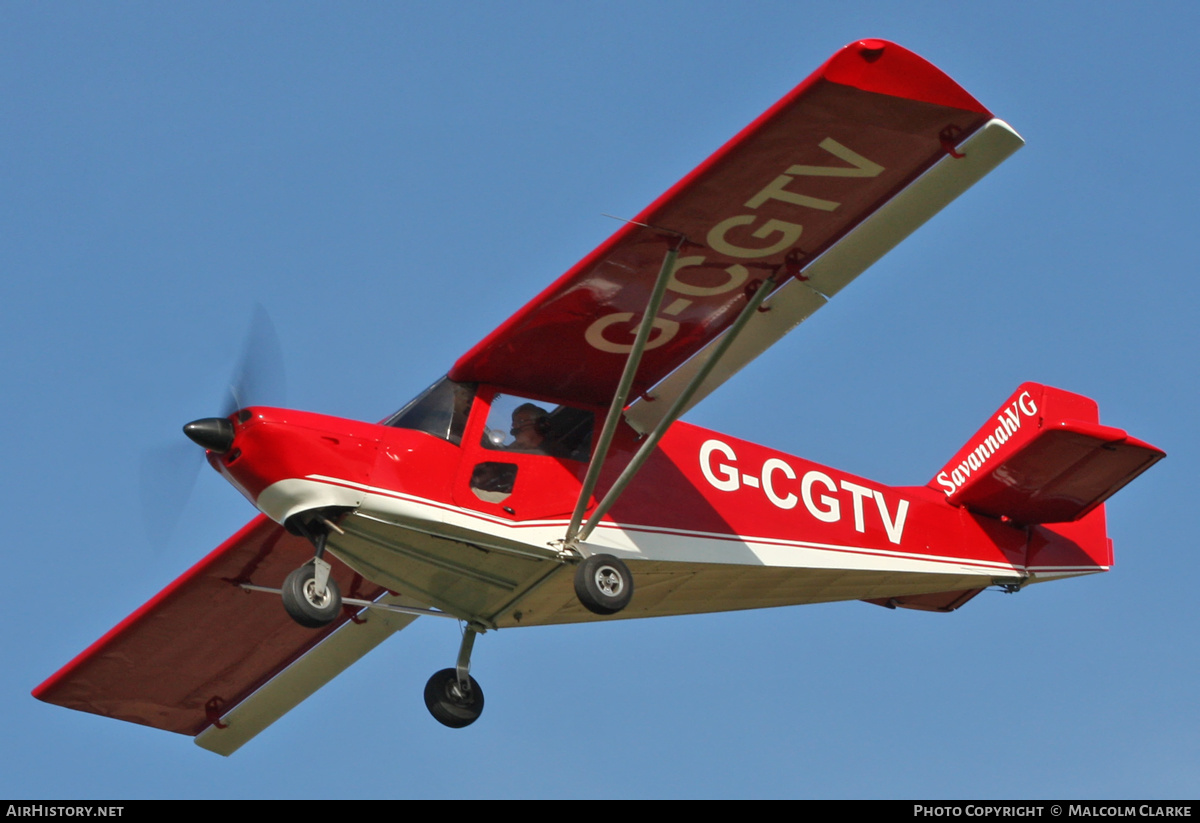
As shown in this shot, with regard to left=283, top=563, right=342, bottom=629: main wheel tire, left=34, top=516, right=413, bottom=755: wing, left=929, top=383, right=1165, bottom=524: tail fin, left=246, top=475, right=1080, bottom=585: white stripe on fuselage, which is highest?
left=929, top=383, right=1165, bottom=524: tail fin

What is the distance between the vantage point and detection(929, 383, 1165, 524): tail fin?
Result: 13383 millimetres

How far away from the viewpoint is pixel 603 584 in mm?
11195

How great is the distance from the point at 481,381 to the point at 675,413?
4.68 feet

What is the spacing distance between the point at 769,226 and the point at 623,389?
143cm

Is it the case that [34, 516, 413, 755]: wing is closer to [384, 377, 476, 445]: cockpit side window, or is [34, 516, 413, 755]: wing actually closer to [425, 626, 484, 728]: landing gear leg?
[425, 626, 484, 728]: landing gear leg

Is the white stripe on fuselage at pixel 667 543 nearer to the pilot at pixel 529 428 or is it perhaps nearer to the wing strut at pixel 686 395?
the wing strut at pixel 686 395

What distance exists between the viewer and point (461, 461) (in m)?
11.3

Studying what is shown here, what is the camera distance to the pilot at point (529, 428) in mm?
11711

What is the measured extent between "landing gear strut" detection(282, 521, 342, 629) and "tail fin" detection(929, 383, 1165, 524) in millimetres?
5670

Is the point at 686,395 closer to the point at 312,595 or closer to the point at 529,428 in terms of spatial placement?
the point at 529,428

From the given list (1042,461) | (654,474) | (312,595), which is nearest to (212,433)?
(312,595)

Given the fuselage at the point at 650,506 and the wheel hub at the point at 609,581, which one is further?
the wheel hub at the point at 609,581

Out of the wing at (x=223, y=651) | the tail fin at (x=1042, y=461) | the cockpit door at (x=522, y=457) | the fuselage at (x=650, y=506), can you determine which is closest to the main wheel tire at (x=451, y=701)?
the fuselage at (x=650, y=506)

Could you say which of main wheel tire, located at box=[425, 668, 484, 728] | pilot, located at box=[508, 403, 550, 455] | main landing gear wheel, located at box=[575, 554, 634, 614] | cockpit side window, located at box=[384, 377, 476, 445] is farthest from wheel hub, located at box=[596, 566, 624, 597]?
main wheel tire, located at box=[425, 668, 484, 728]
